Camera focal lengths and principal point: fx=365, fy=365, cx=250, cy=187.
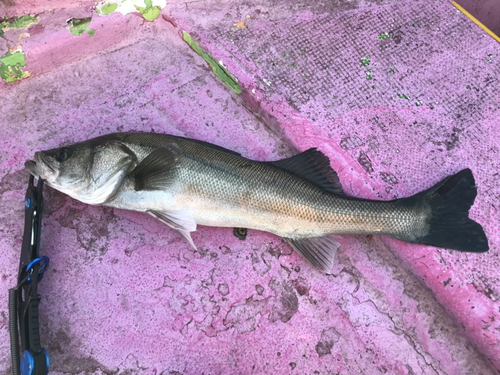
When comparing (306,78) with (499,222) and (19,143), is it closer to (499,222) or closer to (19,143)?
(499,222)

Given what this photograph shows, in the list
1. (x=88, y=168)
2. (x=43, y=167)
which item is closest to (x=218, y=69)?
(x=88, y=168)

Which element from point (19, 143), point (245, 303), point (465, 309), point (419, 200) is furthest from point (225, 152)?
point (465, 309)

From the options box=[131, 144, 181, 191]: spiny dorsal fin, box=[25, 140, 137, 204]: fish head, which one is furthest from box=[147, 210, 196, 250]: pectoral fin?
box=[25, 140, 137, 204]: fish head

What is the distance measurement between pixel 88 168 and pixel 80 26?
→ 4.39 feet

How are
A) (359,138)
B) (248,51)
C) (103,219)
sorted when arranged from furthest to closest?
(248,51) < (359,138) < (103,219)

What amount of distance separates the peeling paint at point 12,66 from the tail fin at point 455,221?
9.90 ft

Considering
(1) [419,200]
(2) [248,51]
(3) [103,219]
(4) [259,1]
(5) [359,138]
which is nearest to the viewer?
(1) [419,200]

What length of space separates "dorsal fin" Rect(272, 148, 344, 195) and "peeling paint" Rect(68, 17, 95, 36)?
1851 millimetres

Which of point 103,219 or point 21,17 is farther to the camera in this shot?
point 21,17

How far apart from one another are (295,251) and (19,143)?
2.10 m

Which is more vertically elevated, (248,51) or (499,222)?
(248,51)

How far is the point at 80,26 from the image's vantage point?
283 centimetres

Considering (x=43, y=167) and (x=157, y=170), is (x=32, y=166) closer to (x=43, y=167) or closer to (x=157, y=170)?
(x=43, y=167)

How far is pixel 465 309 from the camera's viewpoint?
2385 mm
